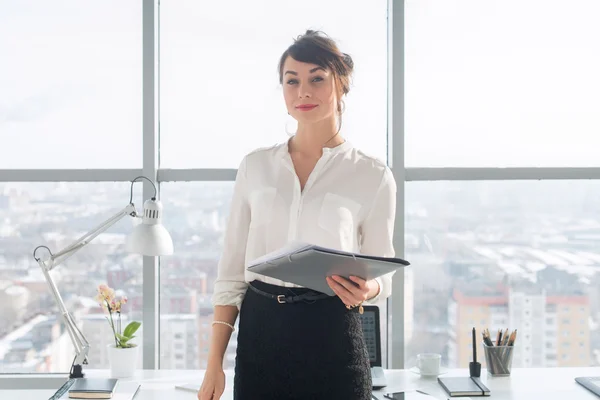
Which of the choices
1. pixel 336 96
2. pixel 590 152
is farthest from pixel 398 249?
pixel 336 96

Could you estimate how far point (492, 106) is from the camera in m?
3.00

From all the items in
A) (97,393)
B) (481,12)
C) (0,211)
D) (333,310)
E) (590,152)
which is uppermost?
(481,12)

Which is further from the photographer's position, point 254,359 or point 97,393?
point 97,393

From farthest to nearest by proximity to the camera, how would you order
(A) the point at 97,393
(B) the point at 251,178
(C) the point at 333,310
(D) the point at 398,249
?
(D) the point at 398,249 < (A) the point at 97,393 < (B) the point at 251,178 < (C) the point at 333,310

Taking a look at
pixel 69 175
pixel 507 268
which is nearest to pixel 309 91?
pixel 69 175

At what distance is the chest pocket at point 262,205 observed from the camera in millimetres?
1640

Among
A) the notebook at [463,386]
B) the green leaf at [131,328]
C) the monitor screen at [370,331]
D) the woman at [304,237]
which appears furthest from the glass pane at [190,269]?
the woman at [304,237]

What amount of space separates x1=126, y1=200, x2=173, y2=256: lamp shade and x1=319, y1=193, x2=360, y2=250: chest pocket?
3.26 ft

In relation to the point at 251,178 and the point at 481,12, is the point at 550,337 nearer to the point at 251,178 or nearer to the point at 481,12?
the point at 481,12

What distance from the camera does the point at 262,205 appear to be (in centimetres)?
165

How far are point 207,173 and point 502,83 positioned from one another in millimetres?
1351

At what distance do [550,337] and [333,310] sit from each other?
179 centimetres

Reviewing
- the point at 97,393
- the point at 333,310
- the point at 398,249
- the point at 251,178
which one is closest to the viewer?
the point at 333,310

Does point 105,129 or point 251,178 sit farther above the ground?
point 105,129
